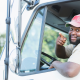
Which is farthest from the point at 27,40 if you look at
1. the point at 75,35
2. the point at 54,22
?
the point at 54,22

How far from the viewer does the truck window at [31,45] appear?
5.89 ft

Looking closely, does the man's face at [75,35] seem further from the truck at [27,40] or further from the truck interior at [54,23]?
the truck interior at [54,23]

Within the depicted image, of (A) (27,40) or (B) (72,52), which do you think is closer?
(B) (72,52)

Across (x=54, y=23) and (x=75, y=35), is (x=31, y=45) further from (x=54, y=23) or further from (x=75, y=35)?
(x=54, y=23)

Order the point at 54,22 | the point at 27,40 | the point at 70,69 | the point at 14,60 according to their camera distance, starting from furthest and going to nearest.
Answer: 1. the point at 54,22
2. the point at 27,40
3. the point at 14,60
4. the point at 70,69

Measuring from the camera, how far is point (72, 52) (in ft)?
4.94

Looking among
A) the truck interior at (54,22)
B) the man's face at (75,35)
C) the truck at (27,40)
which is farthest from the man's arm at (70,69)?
the truck interior at (54,22)

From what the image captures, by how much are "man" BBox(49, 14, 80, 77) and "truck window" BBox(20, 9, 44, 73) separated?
251mm

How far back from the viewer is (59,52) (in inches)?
77.5

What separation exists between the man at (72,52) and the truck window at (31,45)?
25 cm

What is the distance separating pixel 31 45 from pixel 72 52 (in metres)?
0.51

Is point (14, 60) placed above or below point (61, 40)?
below

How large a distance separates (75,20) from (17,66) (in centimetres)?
72

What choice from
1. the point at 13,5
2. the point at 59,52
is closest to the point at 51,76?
the point at 59,52
